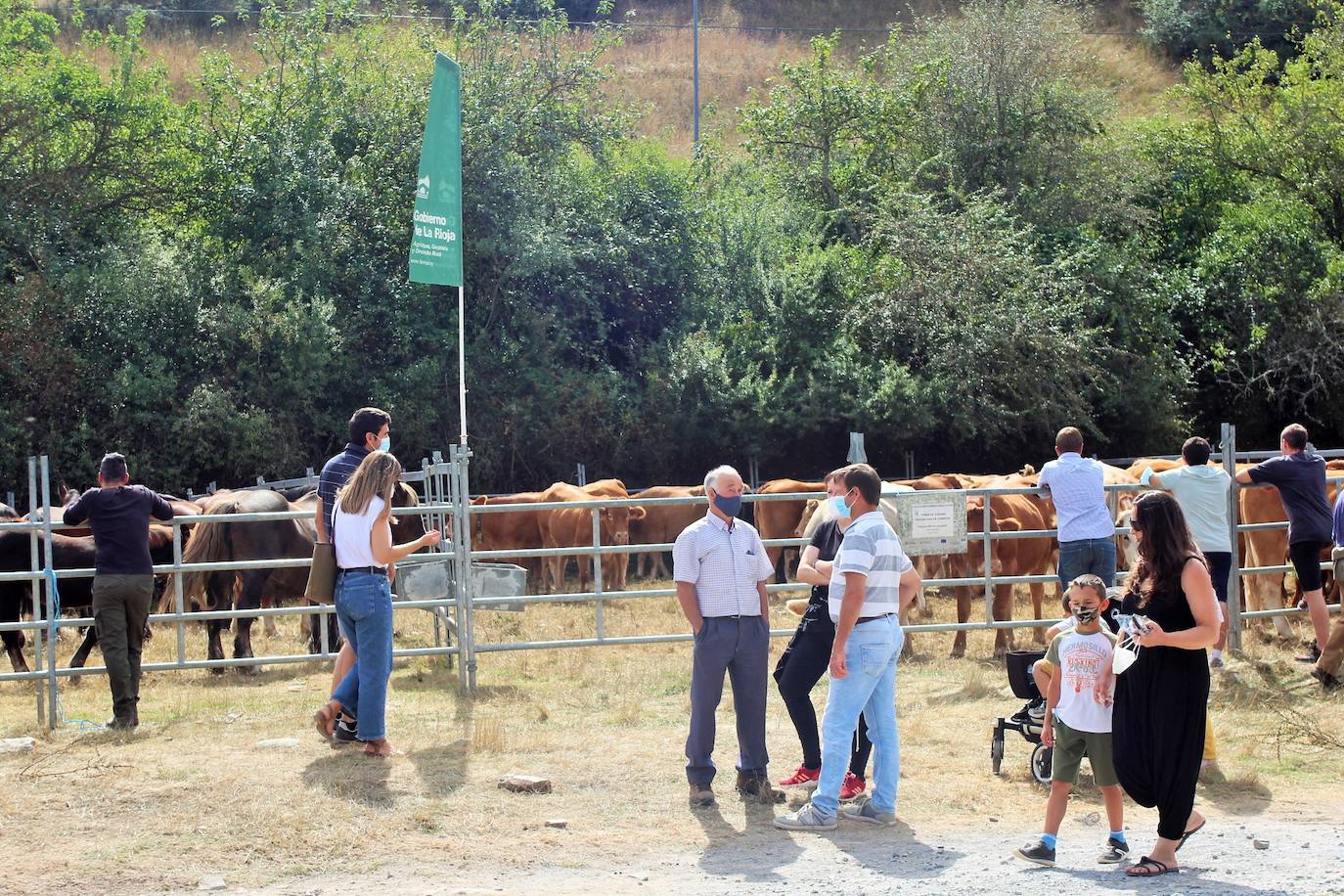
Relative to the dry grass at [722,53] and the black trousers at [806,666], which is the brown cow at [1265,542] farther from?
the dry grass at [722,53]

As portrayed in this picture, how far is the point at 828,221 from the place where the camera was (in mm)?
25812

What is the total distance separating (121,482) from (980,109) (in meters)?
21.4

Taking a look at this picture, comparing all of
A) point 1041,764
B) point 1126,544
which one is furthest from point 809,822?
point 1126,544

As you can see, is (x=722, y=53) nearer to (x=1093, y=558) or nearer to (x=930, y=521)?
(x=930, y=521)

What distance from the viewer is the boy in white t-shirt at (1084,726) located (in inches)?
224

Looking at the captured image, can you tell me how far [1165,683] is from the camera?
543cm

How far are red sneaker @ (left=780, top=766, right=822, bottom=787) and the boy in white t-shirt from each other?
1504mm

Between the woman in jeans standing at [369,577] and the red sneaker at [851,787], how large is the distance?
2610mm

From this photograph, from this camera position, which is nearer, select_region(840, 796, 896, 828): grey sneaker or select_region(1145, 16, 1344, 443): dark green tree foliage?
select_region(840, 796, 896, 828): grey sneaker

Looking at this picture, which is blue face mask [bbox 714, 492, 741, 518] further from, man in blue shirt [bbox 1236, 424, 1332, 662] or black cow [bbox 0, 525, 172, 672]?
black cow [bbox 0, 525, 172, 672]

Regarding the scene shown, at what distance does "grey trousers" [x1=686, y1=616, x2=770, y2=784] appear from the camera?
22.0 feet

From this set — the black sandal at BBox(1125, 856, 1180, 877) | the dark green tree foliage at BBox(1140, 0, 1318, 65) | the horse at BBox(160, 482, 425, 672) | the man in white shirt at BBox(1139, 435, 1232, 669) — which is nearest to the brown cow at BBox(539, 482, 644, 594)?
the horse at BBox(160, 482, 425, 672)

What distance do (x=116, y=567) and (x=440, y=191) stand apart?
4.09 metres

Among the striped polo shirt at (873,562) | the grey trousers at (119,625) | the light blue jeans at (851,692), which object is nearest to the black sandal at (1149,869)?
the light blue jeans at (851,692)
